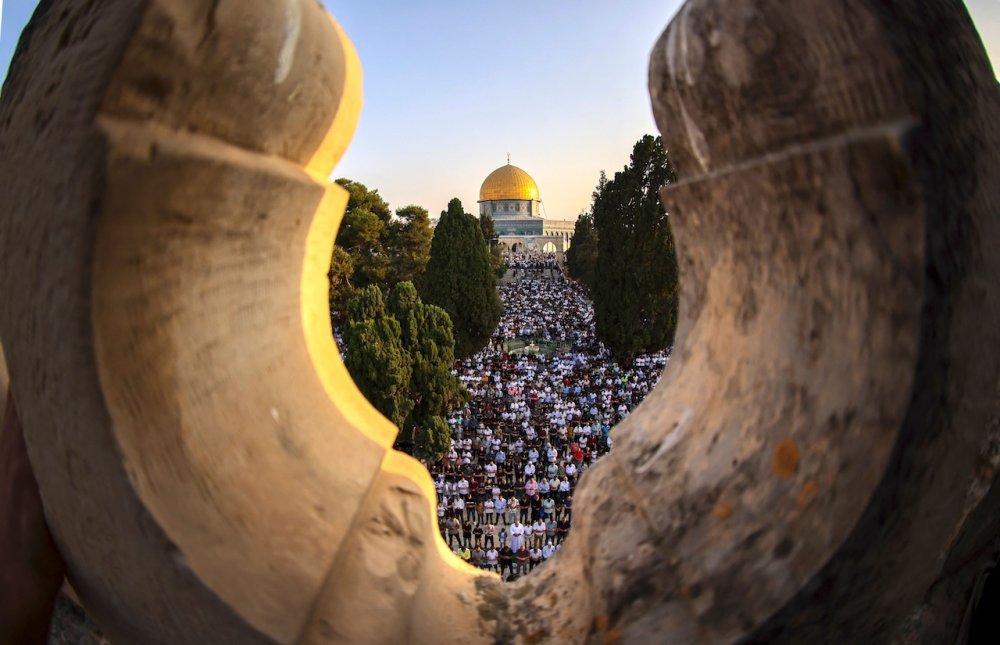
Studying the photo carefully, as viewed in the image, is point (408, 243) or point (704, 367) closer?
point (704, 367)

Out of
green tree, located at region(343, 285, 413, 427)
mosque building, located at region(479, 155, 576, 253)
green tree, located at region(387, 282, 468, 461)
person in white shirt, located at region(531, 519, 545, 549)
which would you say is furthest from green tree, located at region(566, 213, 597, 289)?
mosque building, located at region(479, 155, 576, 253)

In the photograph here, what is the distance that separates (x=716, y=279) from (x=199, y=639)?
2.80 ft

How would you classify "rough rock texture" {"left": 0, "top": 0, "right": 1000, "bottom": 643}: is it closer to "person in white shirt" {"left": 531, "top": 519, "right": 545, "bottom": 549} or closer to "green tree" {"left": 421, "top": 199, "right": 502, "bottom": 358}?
"person in white shirt" {"left": 531, "top": 519, "right": 545, "bottom": 549}

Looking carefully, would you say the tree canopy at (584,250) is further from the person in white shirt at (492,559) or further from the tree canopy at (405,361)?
the person in white shirt at (492,559)

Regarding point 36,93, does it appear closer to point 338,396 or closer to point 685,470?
point 338,396

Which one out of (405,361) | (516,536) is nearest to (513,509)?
(516,536)

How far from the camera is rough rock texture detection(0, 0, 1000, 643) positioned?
0.69 meters

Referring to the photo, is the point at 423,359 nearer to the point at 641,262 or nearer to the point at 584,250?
the point at 641,262

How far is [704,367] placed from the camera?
0.96m

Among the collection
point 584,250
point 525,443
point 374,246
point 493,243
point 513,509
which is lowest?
point 513,509

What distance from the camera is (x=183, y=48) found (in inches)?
28.6

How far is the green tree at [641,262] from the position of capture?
1484 centimetres

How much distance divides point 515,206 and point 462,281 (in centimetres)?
4959

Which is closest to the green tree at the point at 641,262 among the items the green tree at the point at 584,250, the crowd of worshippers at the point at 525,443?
the crowd of worshippers at the point at 525,443
